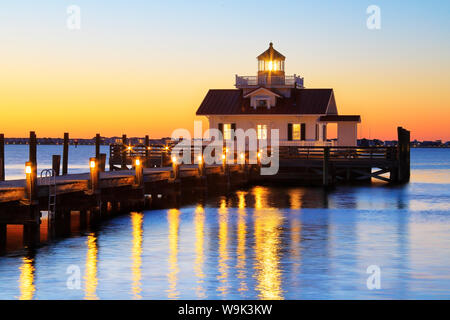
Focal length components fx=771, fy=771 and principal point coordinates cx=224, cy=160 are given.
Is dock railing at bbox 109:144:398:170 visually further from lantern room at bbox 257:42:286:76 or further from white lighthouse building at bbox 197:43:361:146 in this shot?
lantern room at bbox 257:42:286:76

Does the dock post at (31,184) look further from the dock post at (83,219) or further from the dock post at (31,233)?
the dock post at (83,219)

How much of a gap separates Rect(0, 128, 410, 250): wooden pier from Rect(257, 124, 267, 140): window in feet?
12.7

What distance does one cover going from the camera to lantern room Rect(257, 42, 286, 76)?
61.8 metres

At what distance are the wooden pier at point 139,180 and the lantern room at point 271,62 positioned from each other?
799 centimetres

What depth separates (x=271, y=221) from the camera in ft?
102

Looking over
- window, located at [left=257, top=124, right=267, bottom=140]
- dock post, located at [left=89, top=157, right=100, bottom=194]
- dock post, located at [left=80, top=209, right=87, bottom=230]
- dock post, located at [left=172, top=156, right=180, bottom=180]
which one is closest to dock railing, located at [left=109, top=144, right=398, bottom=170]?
window, located at [left=257, top=124, right=267, bottom=140]

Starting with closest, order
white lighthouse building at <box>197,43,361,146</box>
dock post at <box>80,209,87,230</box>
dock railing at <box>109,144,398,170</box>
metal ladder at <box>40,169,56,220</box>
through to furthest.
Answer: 1. metal ladder at <box>40,169,56,220</box>
2. dock post at <box>80,209,87,230</box>
3. dock railing at <box>109,144,398,170</box>
4. white lighthouse building at <box>197,43,361,146</box>

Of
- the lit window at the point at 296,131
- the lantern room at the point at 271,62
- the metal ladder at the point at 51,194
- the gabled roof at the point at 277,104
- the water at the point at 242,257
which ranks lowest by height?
the water at the point at 242,257

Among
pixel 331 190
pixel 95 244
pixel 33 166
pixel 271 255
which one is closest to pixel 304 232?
pixel 271 255

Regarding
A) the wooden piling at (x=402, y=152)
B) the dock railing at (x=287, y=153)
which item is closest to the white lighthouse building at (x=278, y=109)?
the dock railing at (x=287, y=153)

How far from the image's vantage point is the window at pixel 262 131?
201 ft

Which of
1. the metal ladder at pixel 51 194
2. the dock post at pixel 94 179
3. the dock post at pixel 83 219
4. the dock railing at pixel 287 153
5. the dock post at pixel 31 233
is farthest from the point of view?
the dock railing at pixel 287 153

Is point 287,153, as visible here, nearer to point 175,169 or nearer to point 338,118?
point 338,118

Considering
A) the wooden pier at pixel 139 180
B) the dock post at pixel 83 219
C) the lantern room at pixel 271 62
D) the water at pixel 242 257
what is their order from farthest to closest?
the lantern room at pixel 271 62 → the dock post at pixel 83 219 → the wooden pier at pixel 139 180 → the water at pixel 242 257
